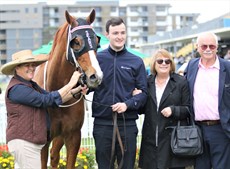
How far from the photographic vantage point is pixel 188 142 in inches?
177

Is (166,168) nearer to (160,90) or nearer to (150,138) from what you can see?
(150,138)

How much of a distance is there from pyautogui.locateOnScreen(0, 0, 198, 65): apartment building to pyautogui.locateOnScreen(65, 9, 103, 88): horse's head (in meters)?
87.0

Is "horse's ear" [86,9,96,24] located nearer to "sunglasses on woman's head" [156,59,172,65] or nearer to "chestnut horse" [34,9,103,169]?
"chestnut horse" [34,9,103,169]

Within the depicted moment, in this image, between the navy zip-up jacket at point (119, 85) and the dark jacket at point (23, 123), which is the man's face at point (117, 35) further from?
the dark jacket at point (23, 123)

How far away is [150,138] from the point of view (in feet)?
15.3

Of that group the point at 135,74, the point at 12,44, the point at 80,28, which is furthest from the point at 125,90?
the point at 12,44

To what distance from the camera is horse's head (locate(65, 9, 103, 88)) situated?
13.5 feet

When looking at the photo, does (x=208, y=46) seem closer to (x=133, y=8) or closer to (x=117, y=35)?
(x=117, y=35)

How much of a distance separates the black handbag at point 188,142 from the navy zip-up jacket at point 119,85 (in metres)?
0.46

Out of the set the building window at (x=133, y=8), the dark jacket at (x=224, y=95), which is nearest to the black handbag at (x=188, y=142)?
the dark jacket at (x=224, y=95)

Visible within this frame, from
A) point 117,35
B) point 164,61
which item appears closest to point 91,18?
point 117,35

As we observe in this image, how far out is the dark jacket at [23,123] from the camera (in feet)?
12.6

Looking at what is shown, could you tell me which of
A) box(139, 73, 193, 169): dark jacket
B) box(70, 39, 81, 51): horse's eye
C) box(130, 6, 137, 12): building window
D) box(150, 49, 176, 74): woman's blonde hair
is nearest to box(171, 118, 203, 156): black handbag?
box(139, 73, 193, 169): dark jacket

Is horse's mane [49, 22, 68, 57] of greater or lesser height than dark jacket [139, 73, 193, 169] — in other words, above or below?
above
